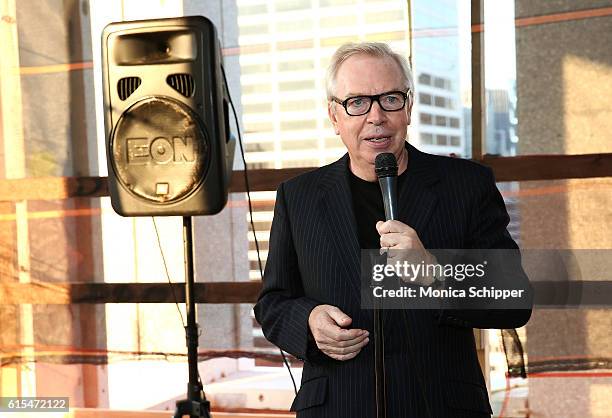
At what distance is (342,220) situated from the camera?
1635 millimetres

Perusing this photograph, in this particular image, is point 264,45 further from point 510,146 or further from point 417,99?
point 510,146

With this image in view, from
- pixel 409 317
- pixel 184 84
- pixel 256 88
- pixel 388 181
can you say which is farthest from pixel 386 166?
pixel 256 88

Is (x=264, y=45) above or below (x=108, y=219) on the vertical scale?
above

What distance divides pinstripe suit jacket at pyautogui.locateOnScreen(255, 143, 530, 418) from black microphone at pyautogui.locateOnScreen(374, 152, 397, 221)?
0.28m

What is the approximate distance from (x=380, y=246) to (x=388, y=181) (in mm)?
245

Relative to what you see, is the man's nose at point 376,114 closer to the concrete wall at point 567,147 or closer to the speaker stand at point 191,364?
the speaker stand at point 191,364

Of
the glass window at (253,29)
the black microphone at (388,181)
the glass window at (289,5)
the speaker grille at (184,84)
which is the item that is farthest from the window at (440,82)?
the black microphone at (388,181)

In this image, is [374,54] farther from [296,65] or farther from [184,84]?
[296,65]

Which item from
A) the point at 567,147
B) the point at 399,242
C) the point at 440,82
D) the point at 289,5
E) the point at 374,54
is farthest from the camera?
the point at 289,5

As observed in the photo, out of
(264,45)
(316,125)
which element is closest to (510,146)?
(316,125)

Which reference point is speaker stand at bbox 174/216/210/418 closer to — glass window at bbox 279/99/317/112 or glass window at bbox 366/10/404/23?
glass window at bbox 279/99/317/112

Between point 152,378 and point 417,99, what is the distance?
169 cm

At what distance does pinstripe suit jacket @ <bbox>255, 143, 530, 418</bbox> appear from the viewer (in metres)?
1.56

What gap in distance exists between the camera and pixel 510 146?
2850mm
